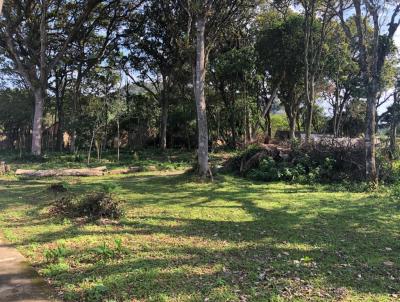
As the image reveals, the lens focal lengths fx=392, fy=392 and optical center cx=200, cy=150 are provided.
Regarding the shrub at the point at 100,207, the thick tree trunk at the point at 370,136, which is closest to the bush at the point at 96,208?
the shrub at the point at 100,207

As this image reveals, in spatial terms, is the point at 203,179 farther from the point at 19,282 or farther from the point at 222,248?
the point at 19,282

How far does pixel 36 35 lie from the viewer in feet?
80.4

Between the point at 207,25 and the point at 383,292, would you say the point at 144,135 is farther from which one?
the point at 383,292

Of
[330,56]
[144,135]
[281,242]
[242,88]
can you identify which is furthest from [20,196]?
[144,135]

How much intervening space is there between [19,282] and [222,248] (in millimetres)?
2619

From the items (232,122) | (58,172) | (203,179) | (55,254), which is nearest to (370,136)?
(203,179)

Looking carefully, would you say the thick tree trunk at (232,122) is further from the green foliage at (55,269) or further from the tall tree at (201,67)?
the green foliage at (55,269)

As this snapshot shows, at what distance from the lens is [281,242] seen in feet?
19.3

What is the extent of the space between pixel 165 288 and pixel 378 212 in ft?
18.2

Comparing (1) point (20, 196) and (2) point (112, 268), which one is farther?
(1) point (20, 196)

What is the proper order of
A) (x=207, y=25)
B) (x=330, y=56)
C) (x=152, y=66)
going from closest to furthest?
(x=207, y=25) → (x=330, y=56) → (x=152, y=66)

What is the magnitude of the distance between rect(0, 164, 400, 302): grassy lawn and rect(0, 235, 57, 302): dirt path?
15cm

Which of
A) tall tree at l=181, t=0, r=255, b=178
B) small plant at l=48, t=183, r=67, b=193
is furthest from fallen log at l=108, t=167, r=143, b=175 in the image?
small plant at l=48, t=183, r=67, b=193

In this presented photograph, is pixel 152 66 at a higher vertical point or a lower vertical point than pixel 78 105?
higher
